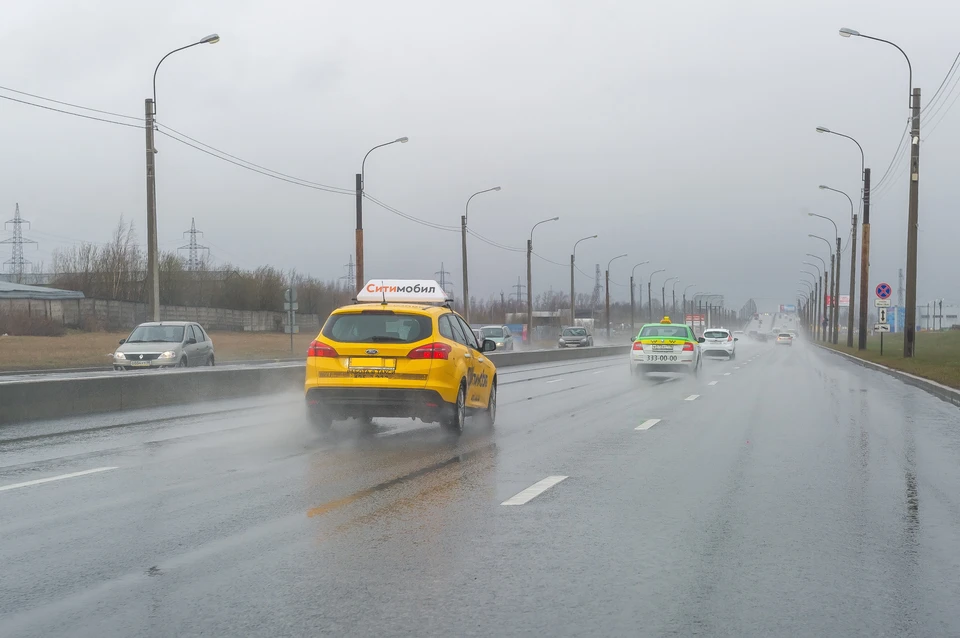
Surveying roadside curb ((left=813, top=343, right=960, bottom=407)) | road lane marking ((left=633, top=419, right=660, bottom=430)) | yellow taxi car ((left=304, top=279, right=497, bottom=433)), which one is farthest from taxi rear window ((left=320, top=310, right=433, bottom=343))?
roadside curb ((left=813, top=343, right=960, bottom=407))

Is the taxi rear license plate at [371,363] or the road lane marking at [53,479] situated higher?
the taxi rear license plate at [371,363]

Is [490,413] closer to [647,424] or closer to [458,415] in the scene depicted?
[458,415]

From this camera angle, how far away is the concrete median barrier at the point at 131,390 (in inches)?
622

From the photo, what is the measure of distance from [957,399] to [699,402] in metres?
5.25

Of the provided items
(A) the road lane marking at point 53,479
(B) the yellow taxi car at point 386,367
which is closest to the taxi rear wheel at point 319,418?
(B) the yellow taxi car at point 386,367

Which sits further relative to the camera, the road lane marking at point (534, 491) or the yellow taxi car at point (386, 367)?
the yellow taxi car at point (386, 367)

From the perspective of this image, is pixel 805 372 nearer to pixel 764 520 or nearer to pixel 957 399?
pixel 957 399

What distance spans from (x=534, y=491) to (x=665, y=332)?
78.0 ft

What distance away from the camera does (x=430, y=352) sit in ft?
41.7

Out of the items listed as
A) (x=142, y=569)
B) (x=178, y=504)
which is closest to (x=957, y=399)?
(x=178, y=504)

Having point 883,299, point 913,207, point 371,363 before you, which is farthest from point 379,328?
point 883,299

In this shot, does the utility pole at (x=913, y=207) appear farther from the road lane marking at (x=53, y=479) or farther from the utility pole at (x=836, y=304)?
the utility pole at (x=836, y=304)

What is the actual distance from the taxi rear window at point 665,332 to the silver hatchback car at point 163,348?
12788 millimetres

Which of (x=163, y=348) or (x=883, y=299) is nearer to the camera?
(x=163, y=348)
